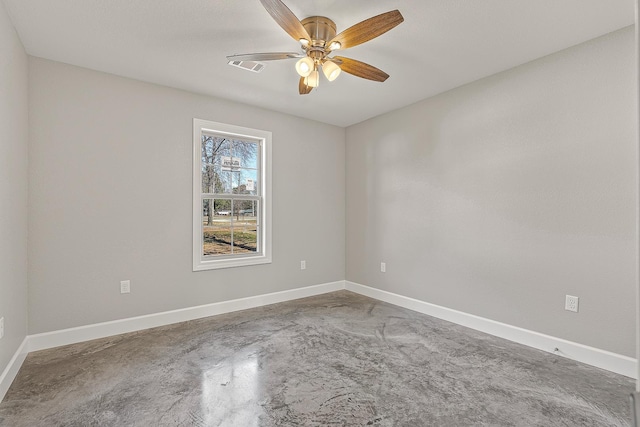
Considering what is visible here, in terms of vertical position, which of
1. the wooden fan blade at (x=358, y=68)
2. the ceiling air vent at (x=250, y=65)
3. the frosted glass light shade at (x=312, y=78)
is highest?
the ceiling air vent at (x=250, y=65)

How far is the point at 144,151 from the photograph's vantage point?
10.4ft

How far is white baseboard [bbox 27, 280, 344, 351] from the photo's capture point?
270 cm

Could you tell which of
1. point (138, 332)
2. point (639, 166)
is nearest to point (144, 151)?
point (138, 332)

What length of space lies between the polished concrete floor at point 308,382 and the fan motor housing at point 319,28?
235 cm

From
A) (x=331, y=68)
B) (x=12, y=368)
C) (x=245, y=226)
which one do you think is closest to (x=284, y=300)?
(x=245, y=226)

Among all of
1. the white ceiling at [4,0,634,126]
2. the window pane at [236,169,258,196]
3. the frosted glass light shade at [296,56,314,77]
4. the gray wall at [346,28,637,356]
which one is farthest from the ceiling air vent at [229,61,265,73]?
the gray wall at [346,28,637,356]

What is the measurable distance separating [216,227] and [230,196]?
40 cm

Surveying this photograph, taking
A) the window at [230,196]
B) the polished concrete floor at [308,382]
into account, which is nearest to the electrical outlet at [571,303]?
the polished concrete floor at [308,382]

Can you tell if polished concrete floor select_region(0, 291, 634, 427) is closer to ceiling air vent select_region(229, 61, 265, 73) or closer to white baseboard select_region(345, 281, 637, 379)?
white baseboard select_region(345, 281, 637, 379)

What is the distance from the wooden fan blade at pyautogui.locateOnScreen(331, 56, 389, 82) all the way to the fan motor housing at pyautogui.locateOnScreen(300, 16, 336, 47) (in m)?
0.15

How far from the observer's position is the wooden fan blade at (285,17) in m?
1.70

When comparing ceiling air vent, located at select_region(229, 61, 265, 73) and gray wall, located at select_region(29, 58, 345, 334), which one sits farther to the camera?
ceiling air vent, located at select_region(229, 61, 265, 73)

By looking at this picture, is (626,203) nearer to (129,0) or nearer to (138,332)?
(129,0)

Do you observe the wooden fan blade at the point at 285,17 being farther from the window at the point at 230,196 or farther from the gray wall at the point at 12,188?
the window at the point at 230,196
